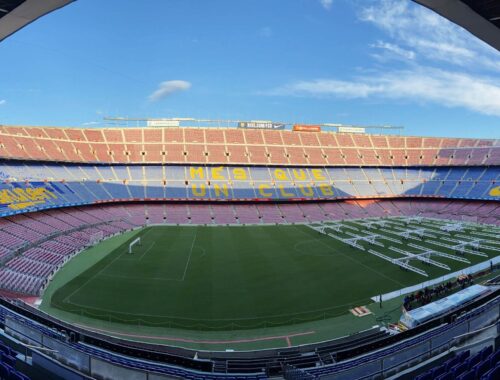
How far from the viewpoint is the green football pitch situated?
1848 centimetres

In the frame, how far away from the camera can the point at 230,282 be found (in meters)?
23.5

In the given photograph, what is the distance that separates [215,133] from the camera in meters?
67.2

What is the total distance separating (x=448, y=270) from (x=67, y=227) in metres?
37.2

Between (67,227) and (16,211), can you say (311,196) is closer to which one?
(67,227)

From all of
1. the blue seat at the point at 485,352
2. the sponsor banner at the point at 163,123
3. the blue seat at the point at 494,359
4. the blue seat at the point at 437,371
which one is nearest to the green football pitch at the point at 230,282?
the blue seat at the point at 485,352

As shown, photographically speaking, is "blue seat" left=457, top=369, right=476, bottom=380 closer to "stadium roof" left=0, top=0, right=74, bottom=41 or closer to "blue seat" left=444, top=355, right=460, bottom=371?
"blue seat" left=444, top=355, right=460, bottom=371

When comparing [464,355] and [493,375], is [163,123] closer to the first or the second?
[464,355]

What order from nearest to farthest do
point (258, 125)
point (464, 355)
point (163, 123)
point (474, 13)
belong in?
1. point (474, 13)
2. point (464, 355)
3. point (163, 123)
4. point (258, 125)

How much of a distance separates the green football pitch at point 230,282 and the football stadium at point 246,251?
16 cm

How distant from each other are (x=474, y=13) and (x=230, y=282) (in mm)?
20970

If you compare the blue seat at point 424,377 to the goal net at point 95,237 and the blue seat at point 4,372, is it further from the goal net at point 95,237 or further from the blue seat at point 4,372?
the goal net at point 95,237

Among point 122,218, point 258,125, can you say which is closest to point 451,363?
point 122,218

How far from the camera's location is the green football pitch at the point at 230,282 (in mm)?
18484

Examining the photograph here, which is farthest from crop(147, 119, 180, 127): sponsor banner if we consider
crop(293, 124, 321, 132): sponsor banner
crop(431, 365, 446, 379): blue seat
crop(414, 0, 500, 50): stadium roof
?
crop(431, 365, 446, 379): blue seat
